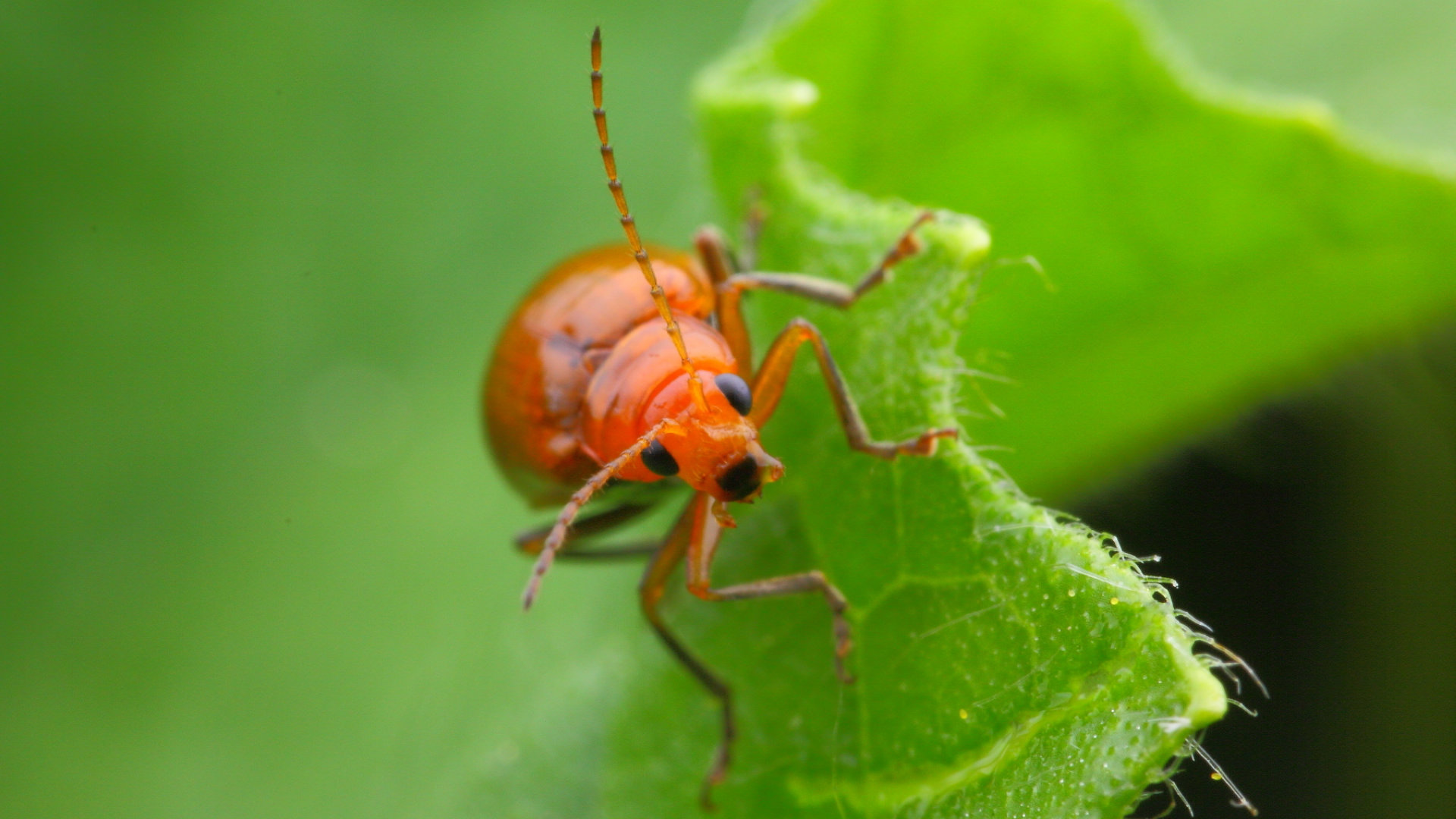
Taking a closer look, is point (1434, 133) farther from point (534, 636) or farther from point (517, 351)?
point (534, 636)

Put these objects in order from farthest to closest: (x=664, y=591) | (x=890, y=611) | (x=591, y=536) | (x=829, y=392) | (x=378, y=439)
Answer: (x=378, y=439), (x=591, y=536), (x=664, y=591), (x=829, y=392), (x=890, y=611)

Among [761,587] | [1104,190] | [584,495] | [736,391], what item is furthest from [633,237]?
[1104,190]

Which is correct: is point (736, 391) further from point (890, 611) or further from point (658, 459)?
point (890, 611)

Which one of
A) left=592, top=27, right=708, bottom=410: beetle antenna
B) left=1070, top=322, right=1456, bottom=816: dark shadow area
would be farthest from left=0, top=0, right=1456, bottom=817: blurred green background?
left=592, top=27, right=708, bottom=410: beetle antenna

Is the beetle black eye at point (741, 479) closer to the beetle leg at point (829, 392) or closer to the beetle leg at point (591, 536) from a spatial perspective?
the beetle leg at point (829, 392)

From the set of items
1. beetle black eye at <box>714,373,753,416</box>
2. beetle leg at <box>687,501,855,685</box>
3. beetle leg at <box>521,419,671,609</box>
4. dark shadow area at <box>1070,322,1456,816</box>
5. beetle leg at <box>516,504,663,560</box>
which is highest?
beetle black eye at <box>714,373,753,416</box>

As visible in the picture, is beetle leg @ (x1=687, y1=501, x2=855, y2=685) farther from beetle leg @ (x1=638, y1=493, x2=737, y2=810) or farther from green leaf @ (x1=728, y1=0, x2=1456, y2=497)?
green leaf @ (x1=728, y1=0, x2=1456, y2=497)

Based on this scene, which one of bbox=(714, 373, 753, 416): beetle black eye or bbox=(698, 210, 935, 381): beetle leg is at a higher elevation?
bbox=(698, 210, 935, 381): beetle leg

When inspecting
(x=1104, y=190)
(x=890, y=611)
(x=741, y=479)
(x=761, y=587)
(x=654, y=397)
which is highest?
(x=1104, y=190)
